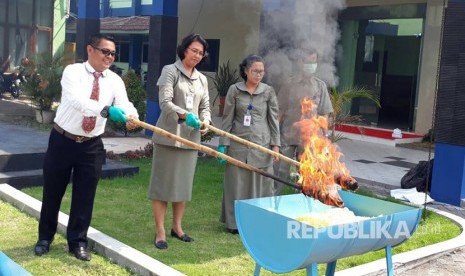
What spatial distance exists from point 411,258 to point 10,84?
15.8 m

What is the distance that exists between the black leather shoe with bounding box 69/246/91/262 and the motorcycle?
14322 millimetres

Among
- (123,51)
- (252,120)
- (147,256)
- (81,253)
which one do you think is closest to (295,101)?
(252,120)

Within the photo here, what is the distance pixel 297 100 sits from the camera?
6.30m

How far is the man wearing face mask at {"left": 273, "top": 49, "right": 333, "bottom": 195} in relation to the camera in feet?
20.1

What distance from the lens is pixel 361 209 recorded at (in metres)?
4.12

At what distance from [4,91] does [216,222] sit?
14.1 metres

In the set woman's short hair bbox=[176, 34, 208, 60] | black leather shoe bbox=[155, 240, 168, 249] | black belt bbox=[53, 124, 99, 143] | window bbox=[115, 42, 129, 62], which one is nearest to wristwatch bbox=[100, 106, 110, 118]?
black belt bbox=[53, 124, 99, 143]

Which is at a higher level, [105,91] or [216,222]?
[105,91]

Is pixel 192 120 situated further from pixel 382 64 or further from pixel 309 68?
pixel 382 64

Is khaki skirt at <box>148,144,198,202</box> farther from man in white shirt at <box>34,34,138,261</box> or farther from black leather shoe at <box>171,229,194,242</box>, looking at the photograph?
man in white shirt at <box>34,34,138,261</box>

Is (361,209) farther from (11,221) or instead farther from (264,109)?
(11,221)

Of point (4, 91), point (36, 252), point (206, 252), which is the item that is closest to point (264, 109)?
point (206, 252)

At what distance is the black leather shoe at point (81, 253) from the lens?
182 inches

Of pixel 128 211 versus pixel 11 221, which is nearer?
pixel 11 221
